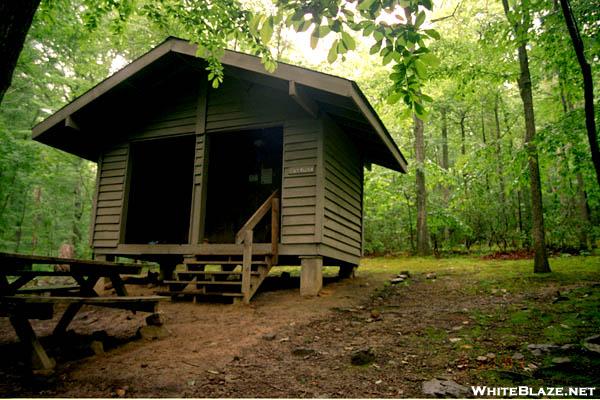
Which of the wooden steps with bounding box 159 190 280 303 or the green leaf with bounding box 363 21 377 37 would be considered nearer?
the green leaf with bounding box 363 21 377 37

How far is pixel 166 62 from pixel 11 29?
6543 mm

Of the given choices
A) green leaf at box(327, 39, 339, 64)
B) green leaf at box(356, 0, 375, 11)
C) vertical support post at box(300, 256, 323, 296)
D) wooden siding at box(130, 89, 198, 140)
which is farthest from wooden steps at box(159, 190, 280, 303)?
green leaf at box(356, 0, 375, 11)

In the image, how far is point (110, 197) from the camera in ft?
31.3

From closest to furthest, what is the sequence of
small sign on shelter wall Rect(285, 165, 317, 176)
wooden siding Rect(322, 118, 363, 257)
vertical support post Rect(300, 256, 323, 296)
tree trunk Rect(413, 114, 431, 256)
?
vertical support post Rect(300, 256, 323, 296) < small sign on shelter wall Rect(285, 165, 317, 176) < wooden siding Rect(322, 118, 363, 257) < tree trunk Rect(413, 114, 431, 256)

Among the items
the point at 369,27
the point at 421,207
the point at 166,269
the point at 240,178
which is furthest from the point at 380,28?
the point at 421,207

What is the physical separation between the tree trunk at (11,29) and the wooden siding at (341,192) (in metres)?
5.63

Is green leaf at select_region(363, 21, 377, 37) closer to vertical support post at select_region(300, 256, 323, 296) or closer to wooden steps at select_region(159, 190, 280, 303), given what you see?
wooden steps at select_region(159, 190, 280, 303)

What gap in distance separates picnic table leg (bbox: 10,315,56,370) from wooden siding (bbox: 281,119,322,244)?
4.48 metres

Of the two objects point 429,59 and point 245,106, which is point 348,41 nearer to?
point 429,59

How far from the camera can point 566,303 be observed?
569cm

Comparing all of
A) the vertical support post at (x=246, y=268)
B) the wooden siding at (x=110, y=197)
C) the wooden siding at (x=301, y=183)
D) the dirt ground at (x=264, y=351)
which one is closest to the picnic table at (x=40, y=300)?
the dirt ground at (x=264, y=351)

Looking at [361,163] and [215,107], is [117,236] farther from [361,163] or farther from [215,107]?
[361,163]

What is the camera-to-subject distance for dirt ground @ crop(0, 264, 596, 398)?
11.3 ft

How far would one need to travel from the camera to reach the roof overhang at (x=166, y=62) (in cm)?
680
